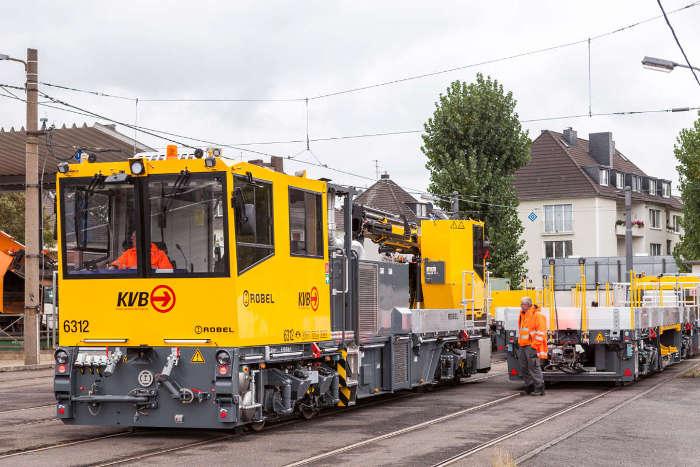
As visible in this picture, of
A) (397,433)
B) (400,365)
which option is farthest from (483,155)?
(397,433)

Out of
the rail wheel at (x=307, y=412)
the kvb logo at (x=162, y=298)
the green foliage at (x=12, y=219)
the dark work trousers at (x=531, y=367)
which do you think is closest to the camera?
the kvb logo at (x=162, y=298)

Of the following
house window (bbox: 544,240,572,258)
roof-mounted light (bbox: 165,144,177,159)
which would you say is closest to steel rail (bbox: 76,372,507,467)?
roof-mounted light (bbox: 165,144,177,159)

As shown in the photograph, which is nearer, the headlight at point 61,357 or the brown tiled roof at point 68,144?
the headlight at point 61,357

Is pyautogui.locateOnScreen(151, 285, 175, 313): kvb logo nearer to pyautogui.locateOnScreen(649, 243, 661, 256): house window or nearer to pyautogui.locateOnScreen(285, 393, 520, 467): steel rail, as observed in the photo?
pyautogui.locateOnScreen(285, 393, 520, 467): steel rail

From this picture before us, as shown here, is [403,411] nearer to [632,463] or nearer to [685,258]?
[632,463]

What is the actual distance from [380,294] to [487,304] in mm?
6089

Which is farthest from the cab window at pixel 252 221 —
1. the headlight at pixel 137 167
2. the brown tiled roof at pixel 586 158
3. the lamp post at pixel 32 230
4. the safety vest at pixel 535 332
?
the brown tiled roof at pixel 586 158

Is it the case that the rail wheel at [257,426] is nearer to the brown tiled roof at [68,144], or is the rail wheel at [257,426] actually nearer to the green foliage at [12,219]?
the brown tiled roof at [68,144]

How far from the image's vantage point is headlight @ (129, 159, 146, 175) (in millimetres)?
13070

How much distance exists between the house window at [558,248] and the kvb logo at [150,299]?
197 feet

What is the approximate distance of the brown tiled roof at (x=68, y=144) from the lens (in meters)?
30.6

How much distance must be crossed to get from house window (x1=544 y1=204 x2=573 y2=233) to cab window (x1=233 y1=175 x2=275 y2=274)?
5998 centimetres

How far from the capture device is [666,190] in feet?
273

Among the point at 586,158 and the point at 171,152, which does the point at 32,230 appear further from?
the point at 586,158
